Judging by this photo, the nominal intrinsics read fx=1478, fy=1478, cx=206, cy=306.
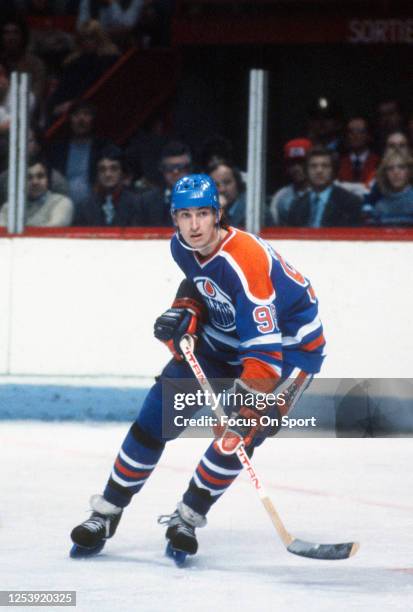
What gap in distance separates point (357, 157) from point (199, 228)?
323 cm

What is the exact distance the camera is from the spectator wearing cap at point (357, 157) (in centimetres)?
699

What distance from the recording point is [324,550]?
409 centimetres

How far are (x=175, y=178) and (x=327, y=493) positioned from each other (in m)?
2.11

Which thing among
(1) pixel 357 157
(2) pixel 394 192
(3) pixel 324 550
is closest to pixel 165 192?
(1) pixel 357 157

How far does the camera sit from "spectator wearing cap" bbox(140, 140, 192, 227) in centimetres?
700

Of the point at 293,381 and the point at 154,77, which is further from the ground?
the point at 154,77

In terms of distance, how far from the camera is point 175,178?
6.98 m

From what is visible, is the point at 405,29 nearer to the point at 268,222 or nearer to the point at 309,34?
the point at 309,34

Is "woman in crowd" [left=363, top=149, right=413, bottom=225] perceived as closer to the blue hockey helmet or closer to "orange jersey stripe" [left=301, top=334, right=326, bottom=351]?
"orange jersey stripe" [left=301, top=334, right=326, bottom=351]

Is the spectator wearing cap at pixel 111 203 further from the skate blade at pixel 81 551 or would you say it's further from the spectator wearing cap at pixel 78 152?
the skate blade at pixel 81 551

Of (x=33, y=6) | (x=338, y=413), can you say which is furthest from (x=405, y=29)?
(x=338, y=413)

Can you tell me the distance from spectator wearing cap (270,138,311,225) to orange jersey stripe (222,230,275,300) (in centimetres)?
255

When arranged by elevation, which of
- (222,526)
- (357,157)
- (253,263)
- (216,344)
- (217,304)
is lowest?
(222,526)

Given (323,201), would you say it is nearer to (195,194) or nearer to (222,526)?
(222,526)
